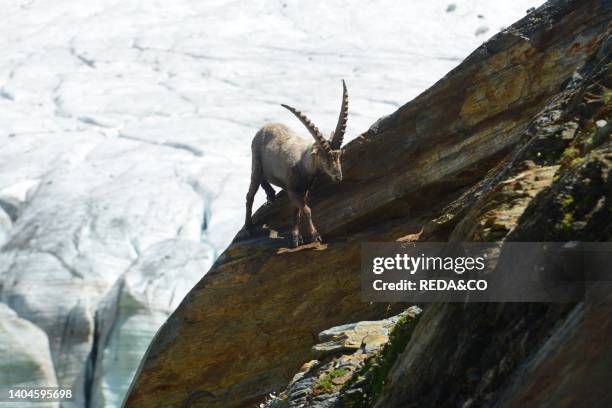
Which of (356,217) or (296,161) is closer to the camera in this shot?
(356,217)

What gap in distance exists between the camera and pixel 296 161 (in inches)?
607

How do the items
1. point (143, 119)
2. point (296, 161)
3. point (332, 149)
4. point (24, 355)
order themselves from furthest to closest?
point (143, 119), point (24, 355), point (296, 161), point (332, 149)

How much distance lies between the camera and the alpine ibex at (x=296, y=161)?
1487 centimetres

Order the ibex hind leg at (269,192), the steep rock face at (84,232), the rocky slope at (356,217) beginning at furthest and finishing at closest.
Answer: the steep rock face at (84,232) → the ibex hind leg at (269,192) → the rocky slope at (356,217)

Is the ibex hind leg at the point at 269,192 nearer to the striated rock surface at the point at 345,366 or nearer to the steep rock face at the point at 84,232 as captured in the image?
the striated rock surface at the point at 345,366

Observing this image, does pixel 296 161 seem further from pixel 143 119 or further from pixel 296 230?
pixel 143 119

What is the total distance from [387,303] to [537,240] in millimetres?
5809

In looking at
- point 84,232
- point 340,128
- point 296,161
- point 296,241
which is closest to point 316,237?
point 296,241

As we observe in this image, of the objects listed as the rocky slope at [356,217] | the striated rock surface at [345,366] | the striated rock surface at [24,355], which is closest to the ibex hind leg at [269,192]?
the rocky slope at [356,217]

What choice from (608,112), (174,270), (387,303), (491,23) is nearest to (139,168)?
(174,270)

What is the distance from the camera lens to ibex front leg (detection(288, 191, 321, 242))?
48.7ft

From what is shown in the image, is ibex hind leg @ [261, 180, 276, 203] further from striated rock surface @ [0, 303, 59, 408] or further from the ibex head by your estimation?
striated rock surface @ [0, 303, 59, 408]

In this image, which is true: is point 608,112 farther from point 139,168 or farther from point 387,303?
point 139,168

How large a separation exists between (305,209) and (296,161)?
88cm
